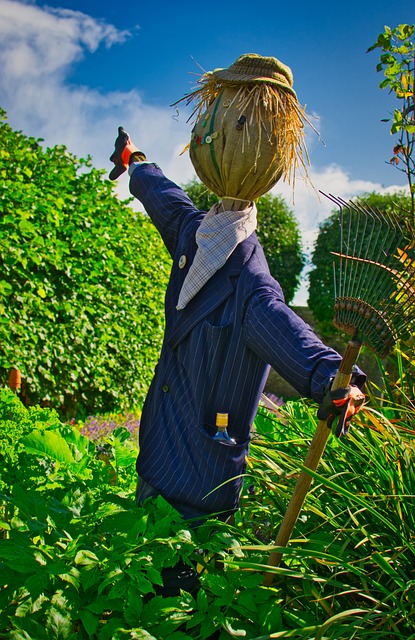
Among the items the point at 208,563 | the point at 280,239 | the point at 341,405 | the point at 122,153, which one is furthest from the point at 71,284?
the point at 280,239

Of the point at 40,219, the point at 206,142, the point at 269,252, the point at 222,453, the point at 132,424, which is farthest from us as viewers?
the point at 269,252

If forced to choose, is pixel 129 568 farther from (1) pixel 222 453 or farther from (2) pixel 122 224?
(2) pixel 122 224

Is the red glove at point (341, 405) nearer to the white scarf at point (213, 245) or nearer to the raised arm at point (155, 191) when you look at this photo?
the white scarf at point (213, 245)

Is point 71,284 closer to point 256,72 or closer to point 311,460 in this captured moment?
point 256,72

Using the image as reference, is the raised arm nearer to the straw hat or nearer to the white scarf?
the white scarf

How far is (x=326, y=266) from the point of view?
11.4m

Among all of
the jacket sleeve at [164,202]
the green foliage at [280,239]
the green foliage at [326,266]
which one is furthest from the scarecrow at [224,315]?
the green foliage at [280,239]

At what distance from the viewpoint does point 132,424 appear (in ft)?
19.9

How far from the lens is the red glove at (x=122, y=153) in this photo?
277cm

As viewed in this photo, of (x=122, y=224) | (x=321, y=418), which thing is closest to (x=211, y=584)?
(x=321, y=418)

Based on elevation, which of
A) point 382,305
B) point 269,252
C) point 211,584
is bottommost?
point 211,584

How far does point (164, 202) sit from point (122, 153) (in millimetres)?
396

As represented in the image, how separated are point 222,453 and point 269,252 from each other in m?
10.6

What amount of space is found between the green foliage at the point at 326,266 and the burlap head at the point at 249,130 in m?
8.82
